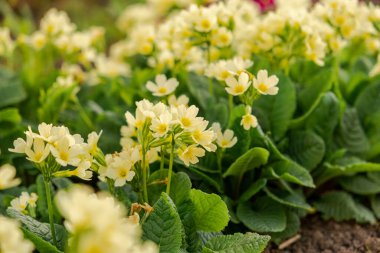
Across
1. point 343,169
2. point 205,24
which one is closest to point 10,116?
point 205,24

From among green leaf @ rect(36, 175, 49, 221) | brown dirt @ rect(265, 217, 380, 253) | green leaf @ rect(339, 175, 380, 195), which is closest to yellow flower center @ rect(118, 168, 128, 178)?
green leaf @ rect(36, 175, 49, 221)

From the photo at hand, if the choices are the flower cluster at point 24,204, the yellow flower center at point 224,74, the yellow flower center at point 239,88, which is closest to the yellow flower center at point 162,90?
the yellow flower center at point 224,74

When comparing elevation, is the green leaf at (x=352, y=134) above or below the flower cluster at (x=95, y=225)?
below

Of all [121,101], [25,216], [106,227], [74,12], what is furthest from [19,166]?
[74,12]

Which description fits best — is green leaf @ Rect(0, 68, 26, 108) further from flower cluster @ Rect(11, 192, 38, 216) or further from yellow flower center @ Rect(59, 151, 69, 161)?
yellow flower center @ Rect(59, 151, 69, 161)

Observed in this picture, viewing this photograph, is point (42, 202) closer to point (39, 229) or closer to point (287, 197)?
point (39, 229)

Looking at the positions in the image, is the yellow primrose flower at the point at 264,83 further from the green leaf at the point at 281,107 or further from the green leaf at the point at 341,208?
the green leaf at the point at 341,208
